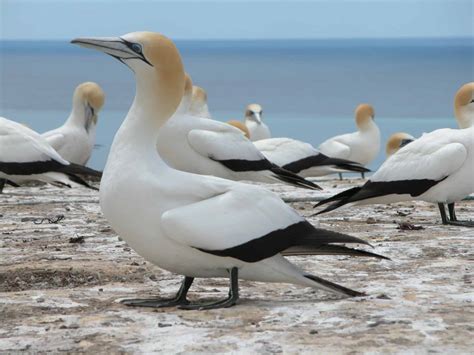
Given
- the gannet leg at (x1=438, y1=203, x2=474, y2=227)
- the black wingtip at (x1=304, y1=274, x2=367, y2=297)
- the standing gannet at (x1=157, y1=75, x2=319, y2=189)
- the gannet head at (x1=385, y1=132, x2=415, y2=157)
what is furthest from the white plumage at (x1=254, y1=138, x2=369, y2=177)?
the black wingtip at (x1=304, y1=274, x2=367, y2=297)

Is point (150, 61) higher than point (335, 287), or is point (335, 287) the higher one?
point (150, 61)

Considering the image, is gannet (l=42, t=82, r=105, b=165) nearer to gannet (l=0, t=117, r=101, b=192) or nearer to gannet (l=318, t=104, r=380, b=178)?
gannet (l=0, t=117, r=101, b=192)

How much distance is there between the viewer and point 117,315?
4539 millimetres

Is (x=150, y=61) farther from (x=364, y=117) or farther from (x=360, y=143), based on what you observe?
(x=364, y=117)

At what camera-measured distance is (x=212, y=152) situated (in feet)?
27.9

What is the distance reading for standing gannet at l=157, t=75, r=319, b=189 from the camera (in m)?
8.34

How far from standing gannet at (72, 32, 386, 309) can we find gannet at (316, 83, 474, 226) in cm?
273

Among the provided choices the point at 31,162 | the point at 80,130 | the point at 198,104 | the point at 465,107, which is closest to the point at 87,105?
the point at 80,130

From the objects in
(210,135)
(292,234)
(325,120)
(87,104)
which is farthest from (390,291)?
(325,120)

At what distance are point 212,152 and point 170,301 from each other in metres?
3.81

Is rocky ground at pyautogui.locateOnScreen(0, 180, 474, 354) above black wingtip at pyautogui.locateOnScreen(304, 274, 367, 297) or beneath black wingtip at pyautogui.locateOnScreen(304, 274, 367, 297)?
beneath

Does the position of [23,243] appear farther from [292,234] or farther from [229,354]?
[229,354]

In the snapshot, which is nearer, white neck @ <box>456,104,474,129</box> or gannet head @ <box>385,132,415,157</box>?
white neck @ <box>456,104,474,129</box>

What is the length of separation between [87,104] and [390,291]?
7795 mm
